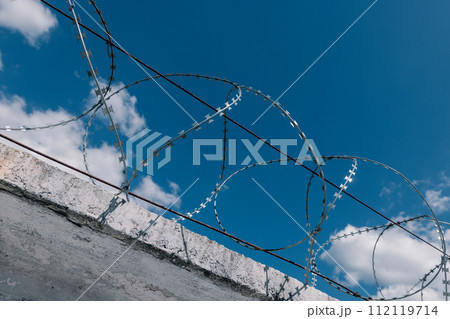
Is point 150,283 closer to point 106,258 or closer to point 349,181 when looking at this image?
point 106,258

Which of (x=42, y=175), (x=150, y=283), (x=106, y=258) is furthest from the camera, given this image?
(x=150, y=283)

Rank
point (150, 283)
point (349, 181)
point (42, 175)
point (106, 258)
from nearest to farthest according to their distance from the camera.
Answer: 1. point (42, 175)
2. point (106, 258)
3. point (150, 283)
4. point (349, 181)

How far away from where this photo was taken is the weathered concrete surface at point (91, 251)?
2.10 meters

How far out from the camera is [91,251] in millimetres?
2295

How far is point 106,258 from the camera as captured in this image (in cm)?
233

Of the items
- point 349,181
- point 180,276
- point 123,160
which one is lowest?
point 180,276

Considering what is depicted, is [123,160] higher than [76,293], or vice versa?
[123,160]

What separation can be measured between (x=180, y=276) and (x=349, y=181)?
1.84m

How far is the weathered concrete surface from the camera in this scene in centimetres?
210
